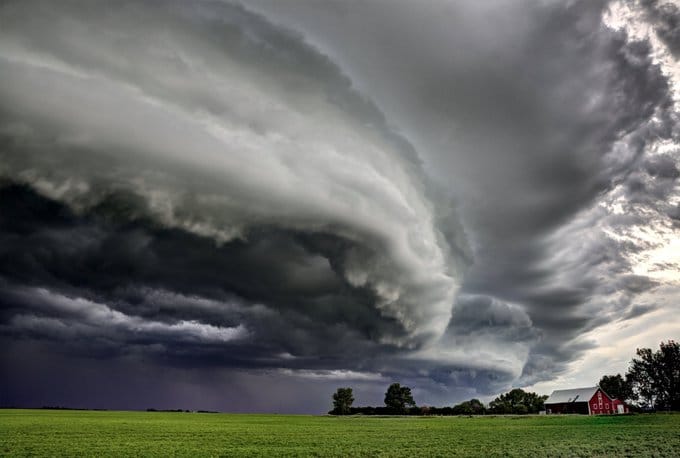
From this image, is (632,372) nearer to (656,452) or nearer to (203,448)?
(656,452)

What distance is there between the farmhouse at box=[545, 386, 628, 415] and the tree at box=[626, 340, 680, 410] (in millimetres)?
17911

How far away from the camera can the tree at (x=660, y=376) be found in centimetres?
16288

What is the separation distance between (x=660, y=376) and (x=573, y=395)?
110 feet

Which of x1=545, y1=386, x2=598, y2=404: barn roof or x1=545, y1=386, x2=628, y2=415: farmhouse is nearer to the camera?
x1=545, y1=386, x2=628, y2=415: farmhouse

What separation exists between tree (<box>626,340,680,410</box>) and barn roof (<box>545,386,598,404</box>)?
26.2 m

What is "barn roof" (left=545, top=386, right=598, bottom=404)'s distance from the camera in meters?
159

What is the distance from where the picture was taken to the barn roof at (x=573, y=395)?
159000mm

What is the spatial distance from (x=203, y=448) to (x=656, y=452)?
1479 inches

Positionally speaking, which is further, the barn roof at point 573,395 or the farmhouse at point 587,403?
the barn roof at point 573,395

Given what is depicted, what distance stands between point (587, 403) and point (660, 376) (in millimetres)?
35626

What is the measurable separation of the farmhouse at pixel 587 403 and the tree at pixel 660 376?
17.9 meters

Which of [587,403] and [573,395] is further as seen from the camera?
[573,395]

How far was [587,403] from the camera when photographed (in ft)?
511

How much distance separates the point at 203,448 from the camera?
42938mm
